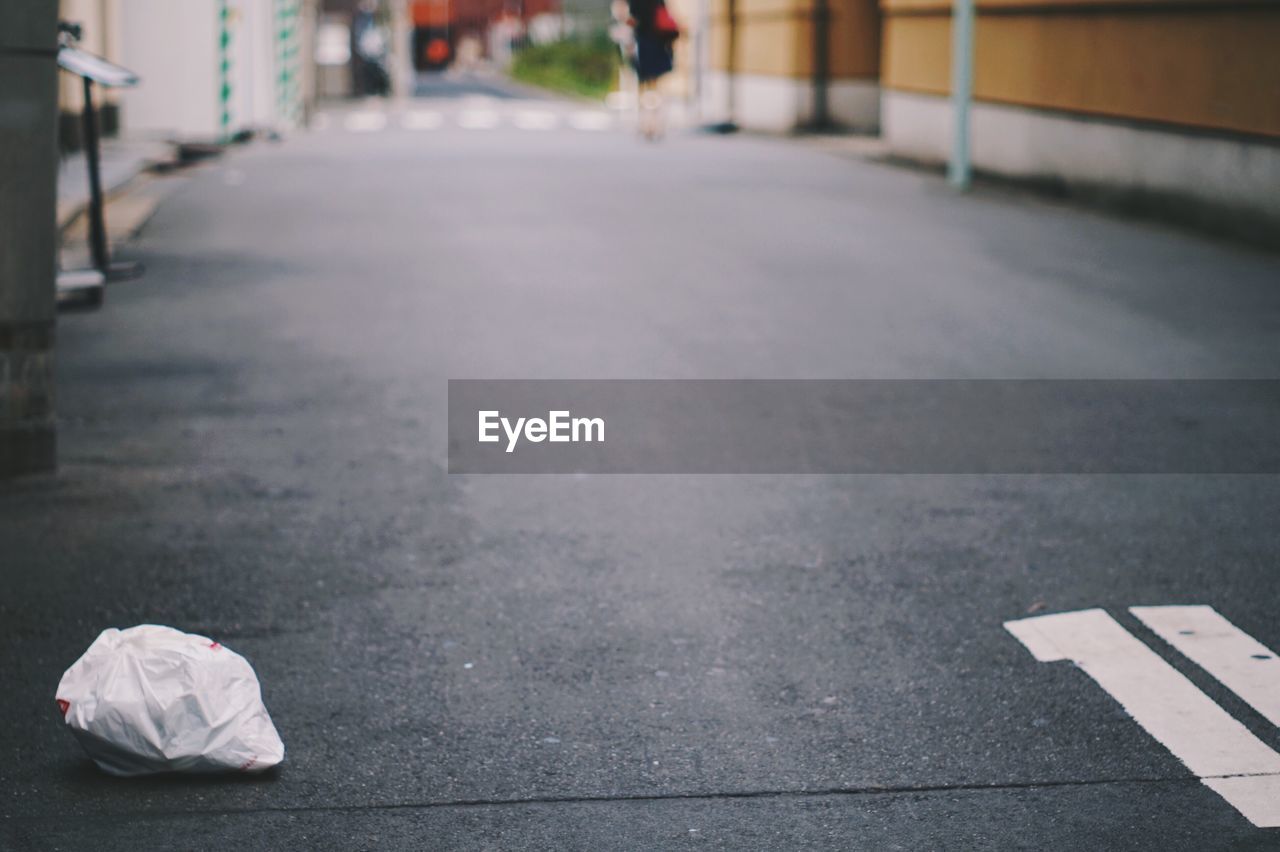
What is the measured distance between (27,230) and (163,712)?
3.08 metres

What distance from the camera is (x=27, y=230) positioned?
21.7ft

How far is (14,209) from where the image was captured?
259 inches

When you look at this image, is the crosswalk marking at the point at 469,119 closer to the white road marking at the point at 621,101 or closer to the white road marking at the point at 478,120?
the white road marking at the point at 478,120

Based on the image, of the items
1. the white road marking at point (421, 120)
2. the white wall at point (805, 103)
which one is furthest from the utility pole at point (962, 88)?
the white road marking at point (421, 120)

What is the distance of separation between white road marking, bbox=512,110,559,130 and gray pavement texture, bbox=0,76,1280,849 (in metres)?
22.1

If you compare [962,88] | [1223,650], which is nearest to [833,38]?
[962,88]

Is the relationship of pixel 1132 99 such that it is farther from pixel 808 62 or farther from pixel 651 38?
pixel 808 62

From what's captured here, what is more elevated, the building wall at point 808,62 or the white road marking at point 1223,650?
the building wall at point 808,62

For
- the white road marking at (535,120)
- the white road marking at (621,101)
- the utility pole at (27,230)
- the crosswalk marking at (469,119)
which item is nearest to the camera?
the utility pole at (27,230)

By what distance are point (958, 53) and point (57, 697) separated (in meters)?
16.3

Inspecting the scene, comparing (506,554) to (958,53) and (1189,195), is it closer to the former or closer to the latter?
(1189,195)

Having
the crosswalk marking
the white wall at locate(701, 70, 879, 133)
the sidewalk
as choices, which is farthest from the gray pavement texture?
the crosswalk marking

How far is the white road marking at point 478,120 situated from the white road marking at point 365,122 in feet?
5.05

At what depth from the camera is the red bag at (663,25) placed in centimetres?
2752
